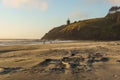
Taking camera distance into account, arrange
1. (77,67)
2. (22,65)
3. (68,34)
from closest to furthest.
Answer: (77,67)
(22,65)
(68,34)

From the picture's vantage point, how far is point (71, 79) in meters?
8.41

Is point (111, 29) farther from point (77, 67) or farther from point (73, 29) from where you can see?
point (77, 67)

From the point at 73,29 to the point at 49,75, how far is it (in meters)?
71.1

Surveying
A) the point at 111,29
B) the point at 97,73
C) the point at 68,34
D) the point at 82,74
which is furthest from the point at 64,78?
the point at 68,34

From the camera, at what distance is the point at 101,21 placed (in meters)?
82.3

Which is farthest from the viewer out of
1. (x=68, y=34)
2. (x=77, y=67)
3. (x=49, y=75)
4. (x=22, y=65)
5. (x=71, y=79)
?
(x=68, y=34)

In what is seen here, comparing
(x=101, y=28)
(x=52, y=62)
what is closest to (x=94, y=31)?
(x=101, y=28)

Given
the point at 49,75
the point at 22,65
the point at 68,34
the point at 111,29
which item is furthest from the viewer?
the point at 68,34

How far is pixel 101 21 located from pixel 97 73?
7453cm

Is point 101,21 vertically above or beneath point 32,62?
above

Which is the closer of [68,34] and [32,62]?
[32,62]

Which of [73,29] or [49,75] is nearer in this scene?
[49,75]

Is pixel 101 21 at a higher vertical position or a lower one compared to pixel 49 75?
higher

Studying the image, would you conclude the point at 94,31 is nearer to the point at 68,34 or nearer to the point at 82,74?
the point at 68,34
